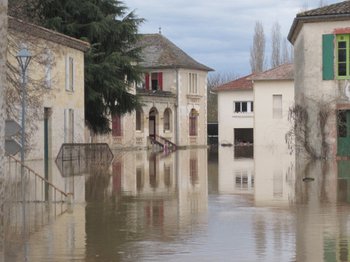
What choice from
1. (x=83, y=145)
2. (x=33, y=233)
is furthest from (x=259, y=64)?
(x=33, y=233)

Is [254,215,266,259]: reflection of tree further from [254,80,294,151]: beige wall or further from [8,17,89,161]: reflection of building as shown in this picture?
[254,80,294,151]: beige wall

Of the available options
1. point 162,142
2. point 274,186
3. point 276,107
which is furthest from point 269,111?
point 274,186

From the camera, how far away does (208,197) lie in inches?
687

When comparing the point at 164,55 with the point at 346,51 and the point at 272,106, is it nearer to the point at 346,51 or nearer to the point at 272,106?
the point at 272,106

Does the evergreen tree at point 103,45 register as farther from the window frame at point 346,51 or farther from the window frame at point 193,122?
the window frame at point 193,122

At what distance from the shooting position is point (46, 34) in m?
32.4

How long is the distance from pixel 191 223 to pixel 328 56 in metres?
19.7

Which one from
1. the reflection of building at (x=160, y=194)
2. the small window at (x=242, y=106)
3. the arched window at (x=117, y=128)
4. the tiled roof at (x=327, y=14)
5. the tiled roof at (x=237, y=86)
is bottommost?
the reflection of building at (x=160, y=194)

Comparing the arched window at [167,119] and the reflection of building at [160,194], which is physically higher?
the arched window at [167,119]

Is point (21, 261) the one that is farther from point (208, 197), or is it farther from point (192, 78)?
point (192, 78)

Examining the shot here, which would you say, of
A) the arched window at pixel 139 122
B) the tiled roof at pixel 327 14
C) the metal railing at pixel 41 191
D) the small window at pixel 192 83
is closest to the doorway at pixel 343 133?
the tiled roof at pixel 327 14

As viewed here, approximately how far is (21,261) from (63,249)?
0.92 meters

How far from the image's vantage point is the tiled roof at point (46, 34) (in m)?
22.5

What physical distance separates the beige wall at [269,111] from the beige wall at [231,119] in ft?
37.0
